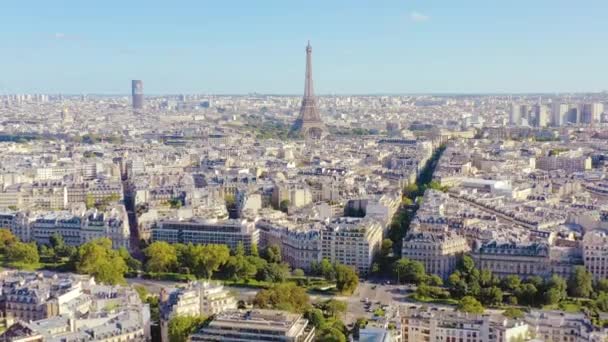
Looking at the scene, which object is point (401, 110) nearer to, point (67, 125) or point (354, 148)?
point (67, 125)

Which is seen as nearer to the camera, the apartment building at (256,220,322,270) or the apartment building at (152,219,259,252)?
the apartment building at (256,220,322,270)

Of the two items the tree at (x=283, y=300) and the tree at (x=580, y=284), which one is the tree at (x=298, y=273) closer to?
the tree at (x=283, y=300)

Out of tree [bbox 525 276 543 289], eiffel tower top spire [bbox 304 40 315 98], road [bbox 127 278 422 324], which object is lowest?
road [bbox 127 278 422 324]

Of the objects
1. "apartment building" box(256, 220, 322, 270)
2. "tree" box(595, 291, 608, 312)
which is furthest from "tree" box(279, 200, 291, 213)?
"tree" box(595, 291, 608, 312)

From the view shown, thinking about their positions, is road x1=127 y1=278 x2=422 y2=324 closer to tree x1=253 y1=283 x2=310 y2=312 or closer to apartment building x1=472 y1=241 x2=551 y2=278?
tree x1=253 y1=283 x2=310 y2=312

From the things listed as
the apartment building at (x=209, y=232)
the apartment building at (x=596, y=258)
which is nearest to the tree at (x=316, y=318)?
the apartment building at (x=209, y=232)

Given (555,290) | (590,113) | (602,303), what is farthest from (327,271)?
(590,113)
